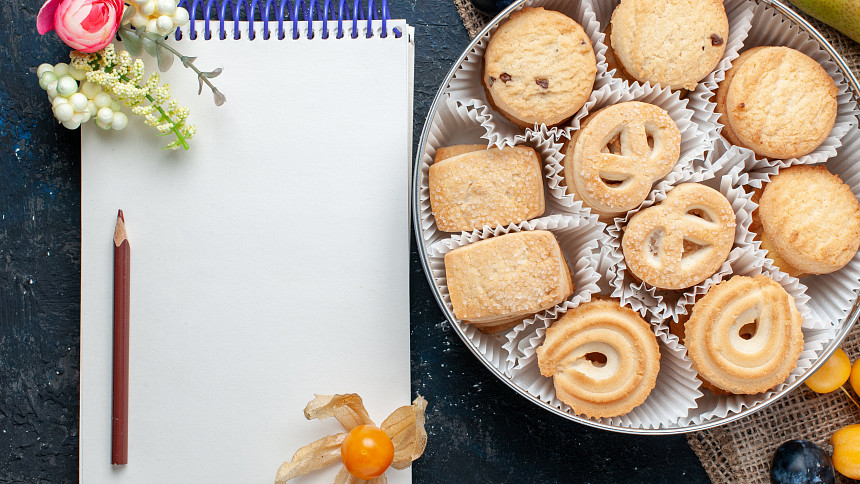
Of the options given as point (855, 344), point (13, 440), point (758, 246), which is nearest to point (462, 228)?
point (758, 246)

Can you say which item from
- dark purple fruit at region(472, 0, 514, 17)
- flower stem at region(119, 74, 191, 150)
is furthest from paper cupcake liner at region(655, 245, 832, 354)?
flower stem at region(119, 74, 191, 150)

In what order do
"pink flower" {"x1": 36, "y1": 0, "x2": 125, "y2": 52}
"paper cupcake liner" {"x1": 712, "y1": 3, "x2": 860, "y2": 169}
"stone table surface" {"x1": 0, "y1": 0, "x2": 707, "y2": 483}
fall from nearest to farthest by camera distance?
"pink flower" {"x1": 36, "y1": 0, "x2": 125, "y2": 52}, "paper cupcake liner" {"x1": 712, "y1": 3, "x2": 860, "y2": 169}, "stone table surface" {"x1": 0, "y1": 0, "x2": 707, "y2": 483}

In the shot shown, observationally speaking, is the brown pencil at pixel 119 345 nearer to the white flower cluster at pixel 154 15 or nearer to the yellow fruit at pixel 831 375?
the white flower cluster at pixel 154 15

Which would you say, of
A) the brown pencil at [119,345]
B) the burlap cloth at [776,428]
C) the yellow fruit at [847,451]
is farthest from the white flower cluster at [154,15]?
the yellow fruit at [847,451]

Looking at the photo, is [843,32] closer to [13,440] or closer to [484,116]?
[484,116]

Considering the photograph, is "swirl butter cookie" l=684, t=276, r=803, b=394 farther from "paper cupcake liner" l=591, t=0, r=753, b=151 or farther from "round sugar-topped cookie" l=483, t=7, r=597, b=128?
"round sugar-topped cookie" l=483, t=7, r=597, b=128

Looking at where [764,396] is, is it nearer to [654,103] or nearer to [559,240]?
[559,240]

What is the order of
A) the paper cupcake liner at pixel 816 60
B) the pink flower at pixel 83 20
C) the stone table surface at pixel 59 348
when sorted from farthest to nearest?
the stone table surface at pixel 59 348 < the paper cupcake liner at pixel 816 60 < the pink flower at pixel 83 20
